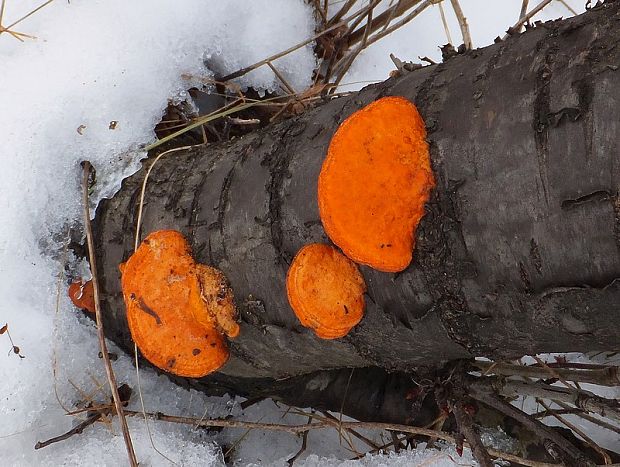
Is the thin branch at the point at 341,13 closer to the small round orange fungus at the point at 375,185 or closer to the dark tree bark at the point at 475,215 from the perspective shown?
the dark tree bark at the point at 475,215

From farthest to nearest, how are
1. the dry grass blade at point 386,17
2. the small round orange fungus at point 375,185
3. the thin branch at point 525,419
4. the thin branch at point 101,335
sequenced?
the dry grass blade at point 386,17, the thin branch at point 101,335, the thin branch at point 525,419, the small round orange fungus at point 375,185

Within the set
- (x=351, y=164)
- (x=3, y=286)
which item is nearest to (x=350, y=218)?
(x=351, y=164)

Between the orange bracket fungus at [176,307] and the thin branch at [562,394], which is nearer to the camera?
the orange bracket fungus at [176,307]

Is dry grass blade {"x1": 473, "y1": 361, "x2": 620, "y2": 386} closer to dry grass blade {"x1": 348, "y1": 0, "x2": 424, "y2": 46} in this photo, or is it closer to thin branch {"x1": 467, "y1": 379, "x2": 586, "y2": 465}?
thin branch {"x1": 467, "y1": 379, "x2": 586, "y2": 465}

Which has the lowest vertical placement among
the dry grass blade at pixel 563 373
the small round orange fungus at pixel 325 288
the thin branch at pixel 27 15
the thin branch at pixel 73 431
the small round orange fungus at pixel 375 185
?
the dry grass blade at pixel 563 373

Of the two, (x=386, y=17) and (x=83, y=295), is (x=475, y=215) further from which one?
(x=386, y=17)

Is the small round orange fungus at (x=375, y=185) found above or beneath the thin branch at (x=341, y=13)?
beneath

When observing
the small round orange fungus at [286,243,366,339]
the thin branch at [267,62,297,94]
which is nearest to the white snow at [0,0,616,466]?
the thin branch at [267,62,297,94]

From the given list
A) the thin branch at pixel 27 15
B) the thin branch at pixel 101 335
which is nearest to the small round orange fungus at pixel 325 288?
the thin branch at pixel 101 335
